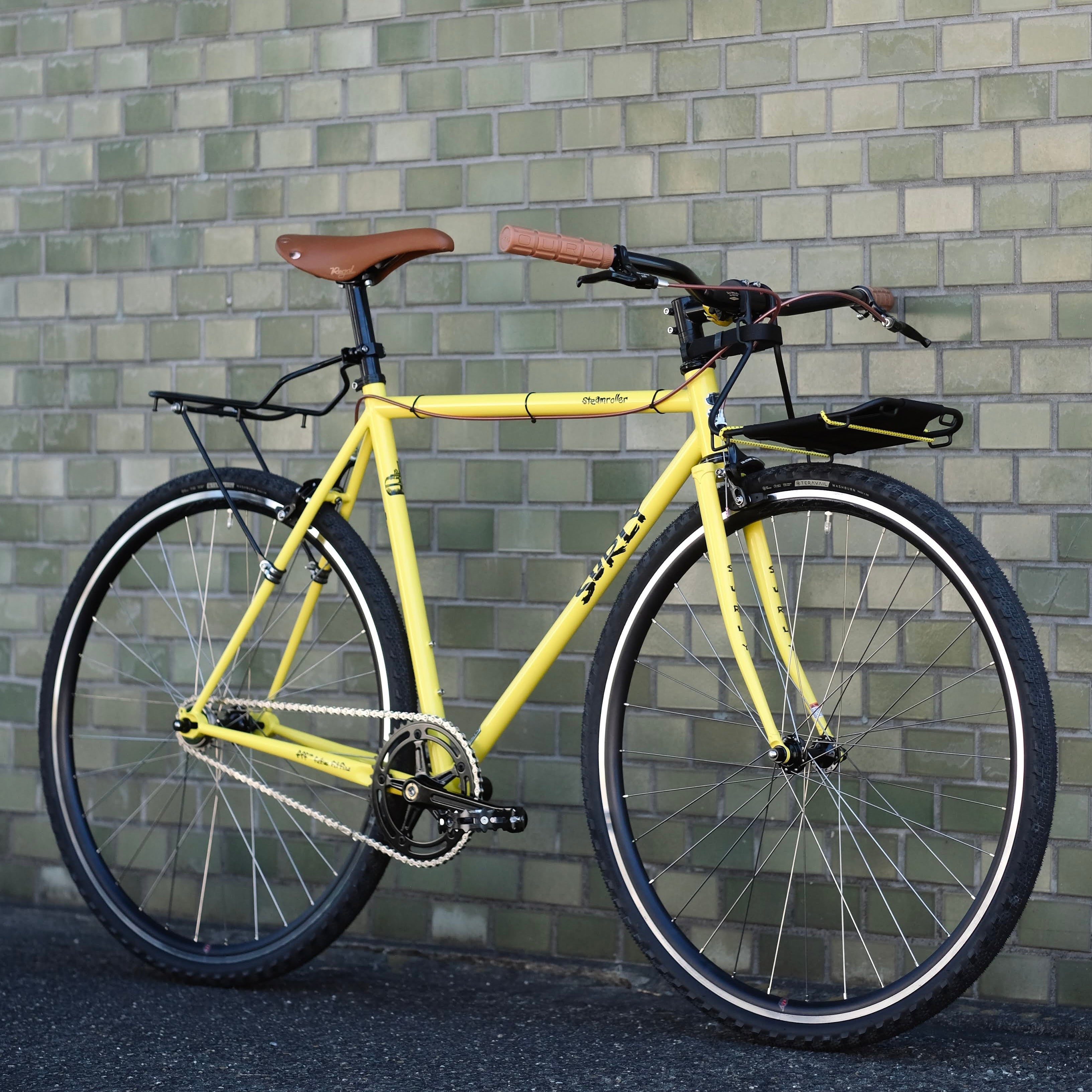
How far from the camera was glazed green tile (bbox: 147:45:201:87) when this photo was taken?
3.21 m

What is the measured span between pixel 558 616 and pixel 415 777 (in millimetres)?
616

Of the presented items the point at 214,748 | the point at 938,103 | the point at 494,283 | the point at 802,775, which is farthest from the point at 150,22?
the point at 802,775

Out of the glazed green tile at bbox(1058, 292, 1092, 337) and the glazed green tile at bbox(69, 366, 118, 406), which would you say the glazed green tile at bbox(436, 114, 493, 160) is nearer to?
the glazed green tile at bbox(69, 366, 118, 406)

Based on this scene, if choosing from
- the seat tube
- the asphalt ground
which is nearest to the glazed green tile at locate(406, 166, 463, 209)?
the seat tube

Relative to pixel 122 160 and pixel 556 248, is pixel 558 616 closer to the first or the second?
pixel 556 248

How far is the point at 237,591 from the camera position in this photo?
10.4 feet

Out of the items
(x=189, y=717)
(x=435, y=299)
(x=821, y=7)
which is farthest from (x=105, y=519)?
(x=821, y=7)

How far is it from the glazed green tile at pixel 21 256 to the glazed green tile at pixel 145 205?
0.27 metres

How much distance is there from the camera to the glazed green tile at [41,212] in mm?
3334

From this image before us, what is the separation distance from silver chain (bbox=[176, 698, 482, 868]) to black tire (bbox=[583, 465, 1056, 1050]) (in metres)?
0.24

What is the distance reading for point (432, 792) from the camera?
7.95 ft

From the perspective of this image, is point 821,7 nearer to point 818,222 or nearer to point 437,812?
point 818,222

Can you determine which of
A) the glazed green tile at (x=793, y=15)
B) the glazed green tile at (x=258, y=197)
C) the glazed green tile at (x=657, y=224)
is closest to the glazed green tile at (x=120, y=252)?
the glazed green tile at (x=258, y=197)

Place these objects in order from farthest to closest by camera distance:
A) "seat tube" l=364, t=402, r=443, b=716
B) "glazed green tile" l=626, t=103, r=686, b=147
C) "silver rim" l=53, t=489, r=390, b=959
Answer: "silver rim" l=53, t=489, r=390, b=959 < "glazed green tile" l=626, t=103, r=686, b=147 < "seat tube" l=364, t=402, r=443, b=716
